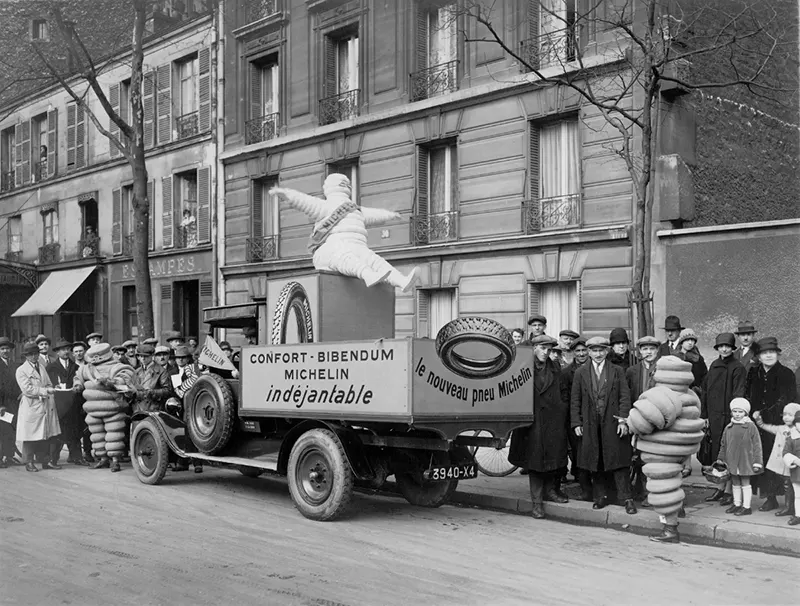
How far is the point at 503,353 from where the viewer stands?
26.7 feet

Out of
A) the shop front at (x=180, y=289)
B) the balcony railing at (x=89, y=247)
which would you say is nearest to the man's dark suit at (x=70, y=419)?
the shop front at (x=180, y=289)

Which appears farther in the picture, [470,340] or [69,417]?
[69,417]

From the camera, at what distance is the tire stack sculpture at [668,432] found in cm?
741

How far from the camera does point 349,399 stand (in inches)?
322

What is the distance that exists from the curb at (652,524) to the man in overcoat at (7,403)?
20.7 ft

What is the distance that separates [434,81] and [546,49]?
2649 millimetres

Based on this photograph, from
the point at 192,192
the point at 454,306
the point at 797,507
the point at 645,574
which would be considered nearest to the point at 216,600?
the point at 645,574

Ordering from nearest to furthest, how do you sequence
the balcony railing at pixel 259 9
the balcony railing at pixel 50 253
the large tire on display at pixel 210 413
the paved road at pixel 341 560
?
1. the paved road at pixel 341 560
2. the large tire on display at pixel 210 413
3. the balcony railing at pixel 259 9
4. the balcony railing at pixel 50 253

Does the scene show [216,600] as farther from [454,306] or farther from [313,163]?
[313,163]

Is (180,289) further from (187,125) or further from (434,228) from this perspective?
(434,228)

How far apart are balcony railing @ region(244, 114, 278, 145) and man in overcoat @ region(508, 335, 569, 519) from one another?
1452cm

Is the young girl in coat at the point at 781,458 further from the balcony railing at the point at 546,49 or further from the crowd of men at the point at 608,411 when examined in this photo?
the balcony railing at the point at 546,49

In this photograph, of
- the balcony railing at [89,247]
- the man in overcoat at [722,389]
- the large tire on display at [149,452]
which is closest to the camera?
the man in overcoat at [722,389]

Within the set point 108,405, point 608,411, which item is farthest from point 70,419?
point 608,411
